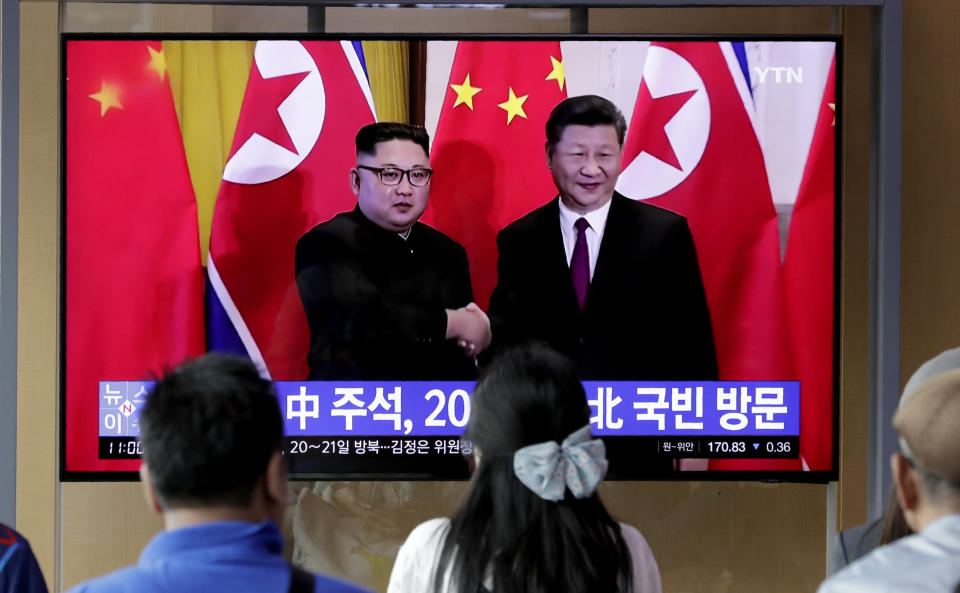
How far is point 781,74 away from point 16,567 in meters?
2.43

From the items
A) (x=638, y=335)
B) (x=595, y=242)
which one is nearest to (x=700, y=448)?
(x=638, y=335)

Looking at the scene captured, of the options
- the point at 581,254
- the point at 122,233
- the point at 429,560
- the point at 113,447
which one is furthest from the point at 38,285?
the point at 429,560

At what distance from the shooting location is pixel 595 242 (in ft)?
10.3

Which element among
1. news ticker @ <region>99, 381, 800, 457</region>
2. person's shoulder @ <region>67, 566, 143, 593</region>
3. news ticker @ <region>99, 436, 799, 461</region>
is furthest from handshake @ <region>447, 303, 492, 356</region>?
person's shoulder @ <region>67, 566, 143, 593</region>

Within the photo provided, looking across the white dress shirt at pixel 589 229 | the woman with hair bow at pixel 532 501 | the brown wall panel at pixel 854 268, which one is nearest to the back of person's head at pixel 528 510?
the woman with hair bow at pixel 532 501

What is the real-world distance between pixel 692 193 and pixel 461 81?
77 centimetres

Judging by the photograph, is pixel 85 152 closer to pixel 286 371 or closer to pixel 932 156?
pixel 286 371

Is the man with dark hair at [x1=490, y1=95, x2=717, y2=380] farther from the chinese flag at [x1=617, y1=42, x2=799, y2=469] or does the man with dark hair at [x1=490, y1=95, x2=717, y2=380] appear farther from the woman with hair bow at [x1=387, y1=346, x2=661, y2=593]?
the woman with hair bow at [x1=387, y1=346, x2=661, y2=593]

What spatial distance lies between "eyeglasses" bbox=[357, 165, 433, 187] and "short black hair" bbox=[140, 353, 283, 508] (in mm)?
1865

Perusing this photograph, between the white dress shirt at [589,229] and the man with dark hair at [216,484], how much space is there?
1929mm

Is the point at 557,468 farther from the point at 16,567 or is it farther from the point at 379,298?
the point at 379,298

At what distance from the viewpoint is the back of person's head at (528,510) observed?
1709mm

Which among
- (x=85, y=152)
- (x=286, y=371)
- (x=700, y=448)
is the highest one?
(x=85, y=152)

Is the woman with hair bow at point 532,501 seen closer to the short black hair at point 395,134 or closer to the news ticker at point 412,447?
the news ticker at point 412,447
